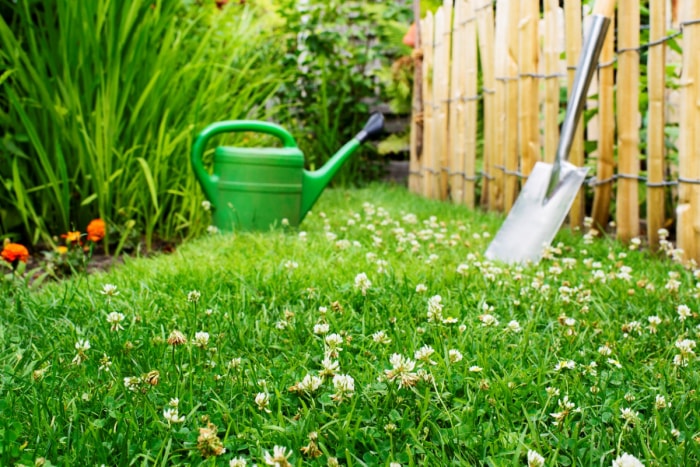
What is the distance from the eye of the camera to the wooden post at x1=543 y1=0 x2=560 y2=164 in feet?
10.2

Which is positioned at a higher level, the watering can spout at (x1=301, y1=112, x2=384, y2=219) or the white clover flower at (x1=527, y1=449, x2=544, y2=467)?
the watering can spout at (x1=301, y1=112, x2=384, y2=219)

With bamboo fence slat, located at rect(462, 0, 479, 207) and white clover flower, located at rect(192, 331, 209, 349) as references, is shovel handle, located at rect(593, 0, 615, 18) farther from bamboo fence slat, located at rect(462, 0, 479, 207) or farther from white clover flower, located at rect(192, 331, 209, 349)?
white clover flower, located at rect(192, 331, 209, 349)

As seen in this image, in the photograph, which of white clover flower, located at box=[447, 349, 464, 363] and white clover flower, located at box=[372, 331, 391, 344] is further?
white clover flower, located at box=[372, 331, 391, 344]

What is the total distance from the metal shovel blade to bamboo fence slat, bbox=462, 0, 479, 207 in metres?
1.43

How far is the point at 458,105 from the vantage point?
4.36 metres

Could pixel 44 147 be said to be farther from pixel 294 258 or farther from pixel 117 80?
pixel 294 258

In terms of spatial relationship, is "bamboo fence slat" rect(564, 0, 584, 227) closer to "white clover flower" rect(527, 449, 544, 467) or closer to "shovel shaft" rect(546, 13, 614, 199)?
"shovel shaft" rect(546, 13, 614, 199)

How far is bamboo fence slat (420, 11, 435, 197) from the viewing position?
196 inches

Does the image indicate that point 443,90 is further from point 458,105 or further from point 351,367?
point 351,367

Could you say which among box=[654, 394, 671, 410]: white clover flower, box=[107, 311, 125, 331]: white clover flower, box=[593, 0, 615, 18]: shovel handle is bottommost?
box=[654, 394, 671, 410]: white clover flower

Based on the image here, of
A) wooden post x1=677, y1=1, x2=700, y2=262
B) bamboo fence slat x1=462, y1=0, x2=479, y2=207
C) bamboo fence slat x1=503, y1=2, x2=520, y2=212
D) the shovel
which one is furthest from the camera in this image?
bamboo fence slat x1=462, y1=0, x2=479, y2=207

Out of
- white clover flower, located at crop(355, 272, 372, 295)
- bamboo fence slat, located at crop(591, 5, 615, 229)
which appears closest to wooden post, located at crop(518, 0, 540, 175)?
bamboo fence slat, located at crop(591, 5, 615, 229)

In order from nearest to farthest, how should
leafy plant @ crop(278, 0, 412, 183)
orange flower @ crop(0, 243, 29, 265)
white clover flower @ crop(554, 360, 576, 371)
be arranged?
white clover flower @ crop(554, 360, 576, 371)
orange flower @ crop(0, 243, 29, 265)
leafy plant @ crop(278, 0, 412, 183)

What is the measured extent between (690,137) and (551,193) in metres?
0.48
